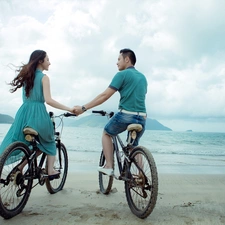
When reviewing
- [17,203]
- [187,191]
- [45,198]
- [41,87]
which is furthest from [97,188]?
[41,87]

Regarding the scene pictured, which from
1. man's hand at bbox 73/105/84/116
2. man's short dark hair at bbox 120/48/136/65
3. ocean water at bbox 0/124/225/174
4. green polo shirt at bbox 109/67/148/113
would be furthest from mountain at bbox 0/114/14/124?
green polo shirt at bbox 109/67/148/113

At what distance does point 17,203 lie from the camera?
3.39 m

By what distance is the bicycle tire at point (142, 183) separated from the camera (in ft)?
10.3

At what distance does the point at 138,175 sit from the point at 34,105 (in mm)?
1532

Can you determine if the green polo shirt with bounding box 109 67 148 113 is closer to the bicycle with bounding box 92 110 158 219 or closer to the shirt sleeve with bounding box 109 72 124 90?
the shirt sleeve with bounding box 109 72 124 90

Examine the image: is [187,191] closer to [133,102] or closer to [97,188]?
[97,188]

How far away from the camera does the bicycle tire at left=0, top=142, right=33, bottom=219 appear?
10.1 feet

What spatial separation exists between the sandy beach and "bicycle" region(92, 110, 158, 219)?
0.15 metres

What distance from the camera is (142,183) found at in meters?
3.29

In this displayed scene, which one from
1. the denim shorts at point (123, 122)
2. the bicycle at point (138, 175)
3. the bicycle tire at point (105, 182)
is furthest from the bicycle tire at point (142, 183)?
the bicycle tire at point (105, 182)

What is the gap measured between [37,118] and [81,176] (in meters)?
3.03

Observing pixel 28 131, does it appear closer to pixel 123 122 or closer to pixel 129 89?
pixel 123 122

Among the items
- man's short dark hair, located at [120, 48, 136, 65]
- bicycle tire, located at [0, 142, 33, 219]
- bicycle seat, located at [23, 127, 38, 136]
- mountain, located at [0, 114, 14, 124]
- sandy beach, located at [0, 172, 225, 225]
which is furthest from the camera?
mountain, located at [0, 114, 14, 124]

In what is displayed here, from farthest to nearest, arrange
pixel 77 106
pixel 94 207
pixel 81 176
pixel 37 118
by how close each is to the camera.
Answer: pixel 81 176
pixel 77 106
pixel 94 207
pixel 37 118
